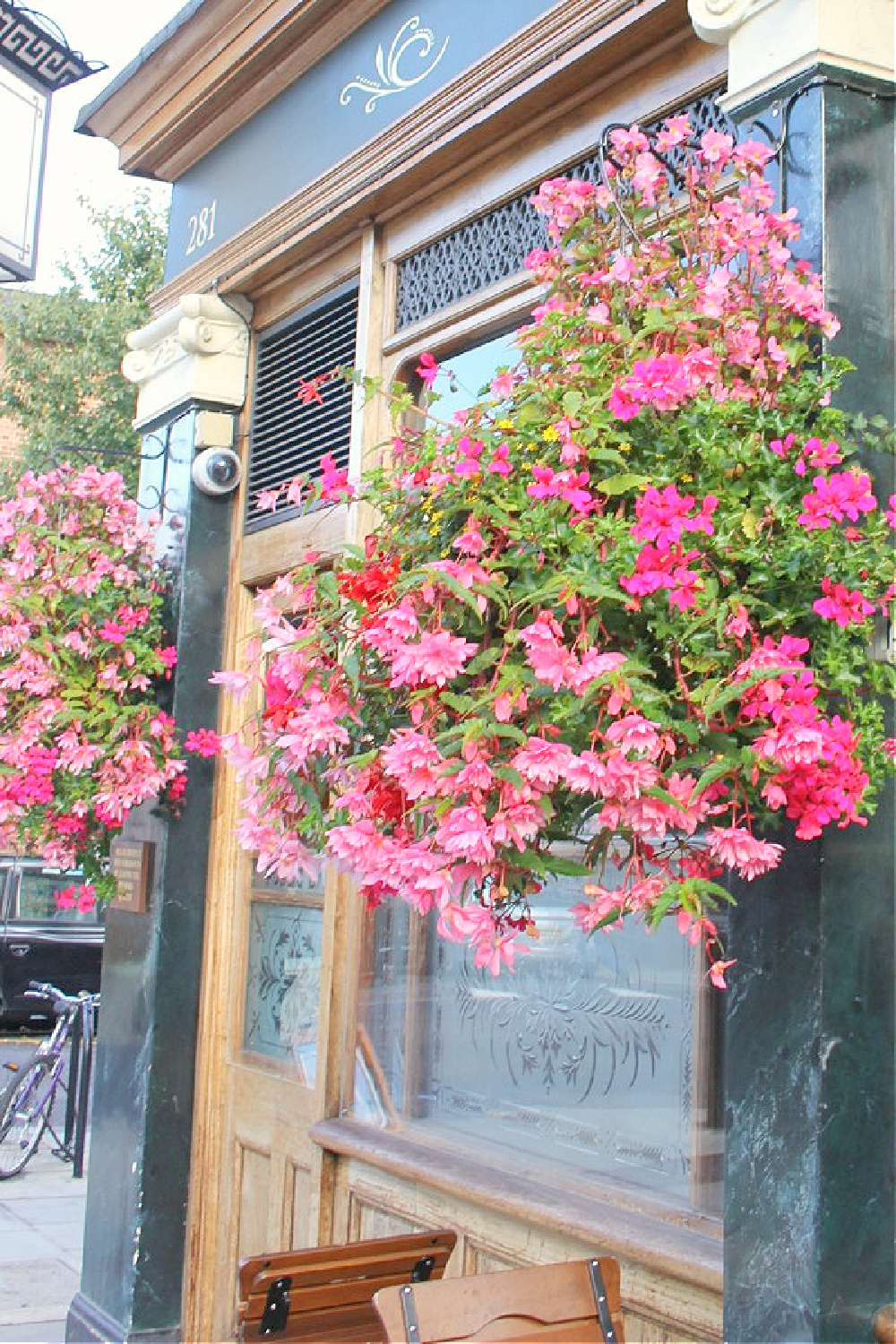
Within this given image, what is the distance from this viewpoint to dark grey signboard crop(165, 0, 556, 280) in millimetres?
4715

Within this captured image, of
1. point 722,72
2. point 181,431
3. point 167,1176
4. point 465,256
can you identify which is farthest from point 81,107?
point 167,1176

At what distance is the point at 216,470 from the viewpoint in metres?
5.80

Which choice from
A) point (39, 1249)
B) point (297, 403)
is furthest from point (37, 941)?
point (297, 403)

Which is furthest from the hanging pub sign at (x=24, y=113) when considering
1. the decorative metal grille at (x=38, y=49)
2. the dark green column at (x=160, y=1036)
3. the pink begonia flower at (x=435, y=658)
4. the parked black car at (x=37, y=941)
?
the parked black car at (x=37, y=941)

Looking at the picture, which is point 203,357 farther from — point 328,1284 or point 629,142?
point 328,1284

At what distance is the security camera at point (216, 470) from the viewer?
5.79 m

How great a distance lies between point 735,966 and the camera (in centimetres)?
309

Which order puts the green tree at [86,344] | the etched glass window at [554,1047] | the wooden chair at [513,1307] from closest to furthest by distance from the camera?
the wooden chair at [513,1307] → the etched glass window at [554,1047] → the green tree at [86,344]

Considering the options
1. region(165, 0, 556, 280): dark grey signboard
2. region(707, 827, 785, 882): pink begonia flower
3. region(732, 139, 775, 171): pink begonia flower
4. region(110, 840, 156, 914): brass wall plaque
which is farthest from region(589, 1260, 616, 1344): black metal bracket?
region(165, 0, 556, 280): dark grey signboard

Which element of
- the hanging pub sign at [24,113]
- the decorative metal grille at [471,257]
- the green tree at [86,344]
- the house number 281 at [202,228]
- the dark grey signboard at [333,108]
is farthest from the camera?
the green tree at [86,344]

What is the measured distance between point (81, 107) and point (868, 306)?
4.46m

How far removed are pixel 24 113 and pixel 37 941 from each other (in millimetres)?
11170

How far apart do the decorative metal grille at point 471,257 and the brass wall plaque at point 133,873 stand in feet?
6.70

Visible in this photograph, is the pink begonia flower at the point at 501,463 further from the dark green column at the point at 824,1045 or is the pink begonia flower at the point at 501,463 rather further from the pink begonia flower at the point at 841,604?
the dark green column at the point at 824,1045
